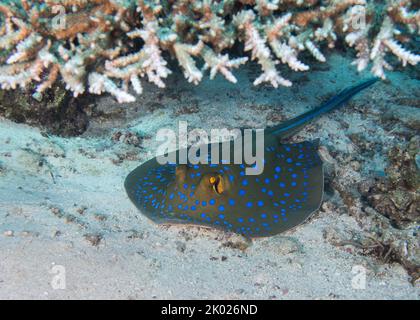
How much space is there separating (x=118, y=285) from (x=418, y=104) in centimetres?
579

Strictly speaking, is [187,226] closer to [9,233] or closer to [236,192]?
[236,192]

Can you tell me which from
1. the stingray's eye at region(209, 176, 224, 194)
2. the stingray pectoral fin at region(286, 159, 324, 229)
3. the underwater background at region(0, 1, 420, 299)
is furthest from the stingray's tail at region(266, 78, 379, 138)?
the stingray's eye at region(209, 176, 224, 194)

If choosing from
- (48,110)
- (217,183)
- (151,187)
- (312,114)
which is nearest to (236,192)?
(217,183)

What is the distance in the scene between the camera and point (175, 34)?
356 cm

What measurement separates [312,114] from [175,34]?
280 cm

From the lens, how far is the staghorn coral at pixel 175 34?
3596 mm

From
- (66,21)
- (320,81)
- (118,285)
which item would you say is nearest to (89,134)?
(66,21)

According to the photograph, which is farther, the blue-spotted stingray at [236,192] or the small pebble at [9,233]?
the blue-spotted stingray at [236,192]

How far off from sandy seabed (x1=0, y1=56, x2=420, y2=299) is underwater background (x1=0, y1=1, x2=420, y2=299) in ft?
0.05

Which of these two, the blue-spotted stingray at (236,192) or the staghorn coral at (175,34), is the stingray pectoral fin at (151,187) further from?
the staghorn coral at (175,34)

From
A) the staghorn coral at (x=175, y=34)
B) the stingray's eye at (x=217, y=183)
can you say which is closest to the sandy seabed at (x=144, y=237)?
the stingray's eye at (x=217, y=183)

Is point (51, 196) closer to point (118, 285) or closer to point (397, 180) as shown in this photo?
point (118, 285)

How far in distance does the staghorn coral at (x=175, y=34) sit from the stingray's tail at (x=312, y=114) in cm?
162

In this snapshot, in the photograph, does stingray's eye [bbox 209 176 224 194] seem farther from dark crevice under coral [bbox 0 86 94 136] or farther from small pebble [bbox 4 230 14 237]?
dark crevice under coral [bbox 0 86 94 136]
